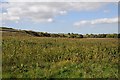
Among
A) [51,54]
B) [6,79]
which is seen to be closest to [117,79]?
[6,79]

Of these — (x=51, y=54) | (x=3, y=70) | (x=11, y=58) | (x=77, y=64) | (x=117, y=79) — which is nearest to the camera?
(x=117, y=79)

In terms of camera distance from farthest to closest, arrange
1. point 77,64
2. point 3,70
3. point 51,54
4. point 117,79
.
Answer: point 51,54, point 77,64, point 3,70, point 117,79

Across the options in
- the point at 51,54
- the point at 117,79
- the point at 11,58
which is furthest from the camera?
the point at 51,54

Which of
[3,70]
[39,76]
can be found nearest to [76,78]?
[39,76]

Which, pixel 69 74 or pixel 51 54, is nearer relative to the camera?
pixel 69 74

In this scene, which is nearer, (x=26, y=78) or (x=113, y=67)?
(x=26, y=78)

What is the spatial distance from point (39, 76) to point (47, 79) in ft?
1.60

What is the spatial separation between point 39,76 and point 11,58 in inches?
159

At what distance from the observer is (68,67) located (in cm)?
1431

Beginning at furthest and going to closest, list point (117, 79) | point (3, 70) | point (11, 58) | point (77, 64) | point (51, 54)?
point (51, 54), point (11, 58), point (77, 64), point (3, 70), point (117, 79)

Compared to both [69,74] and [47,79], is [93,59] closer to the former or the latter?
[69,74]

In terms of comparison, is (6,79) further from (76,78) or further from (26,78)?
(76,78)

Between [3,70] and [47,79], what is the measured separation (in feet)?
8.79

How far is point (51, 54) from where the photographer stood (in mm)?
18250
